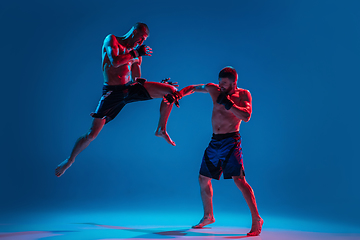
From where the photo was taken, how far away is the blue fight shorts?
13.4 feet

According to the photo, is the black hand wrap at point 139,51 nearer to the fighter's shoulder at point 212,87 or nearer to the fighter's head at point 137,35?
the fighter's head at point 137,35

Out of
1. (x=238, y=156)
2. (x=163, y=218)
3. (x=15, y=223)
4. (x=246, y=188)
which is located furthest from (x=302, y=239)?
(x=15, y=223)

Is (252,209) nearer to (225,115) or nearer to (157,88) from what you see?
(225,115)

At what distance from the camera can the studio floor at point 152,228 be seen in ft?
12.9

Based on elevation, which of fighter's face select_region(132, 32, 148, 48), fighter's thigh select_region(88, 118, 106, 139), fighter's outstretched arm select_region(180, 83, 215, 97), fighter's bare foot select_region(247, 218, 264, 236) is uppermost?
fighter's face select_region(132, 32, 148, 48)

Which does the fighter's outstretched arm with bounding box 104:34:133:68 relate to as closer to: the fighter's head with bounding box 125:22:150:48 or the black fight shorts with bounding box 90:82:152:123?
the fighter's head with bounding box 125:22:150:48

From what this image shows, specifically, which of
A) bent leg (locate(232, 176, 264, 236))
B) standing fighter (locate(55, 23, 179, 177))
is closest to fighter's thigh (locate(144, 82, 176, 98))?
standing fighter (locate(55, 23, 179, 177))

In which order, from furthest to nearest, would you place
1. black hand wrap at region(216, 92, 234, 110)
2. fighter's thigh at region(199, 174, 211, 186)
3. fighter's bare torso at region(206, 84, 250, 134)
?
fighter's thigh at region(199, 174, 211, 186) < fighter's bare torso at region(206, 84, 250, 134) < black hand wrap at region(216, 92, 234, 110)

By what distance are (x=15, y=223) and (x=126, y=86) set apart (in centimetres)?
234

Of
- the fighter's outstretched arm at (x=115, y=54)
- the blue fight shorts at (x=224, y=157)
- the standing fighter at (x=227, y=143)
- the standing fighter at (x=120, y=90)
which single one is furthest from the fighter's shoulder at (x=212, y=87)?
the fighter's outstretched arm at (x=115, y=54)

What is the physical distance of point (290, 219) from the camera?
5281 mm

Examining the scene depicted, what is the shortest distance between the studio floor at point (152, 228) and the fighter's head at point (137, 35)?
2.22 meters

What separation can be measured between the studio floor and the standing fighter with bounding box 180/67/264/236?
35cm

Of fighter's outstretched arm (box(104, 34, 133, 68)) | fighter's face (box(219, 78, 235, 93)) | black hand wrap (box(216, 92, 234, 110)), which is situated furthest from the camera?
fighter's face (box(219, 78, 235, 93))
